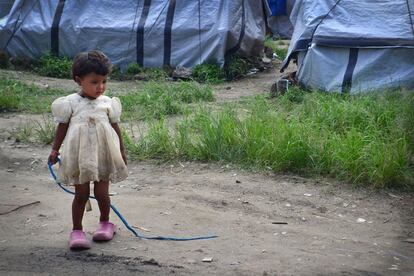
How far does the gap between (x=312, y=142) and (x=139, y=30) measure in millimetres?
7061

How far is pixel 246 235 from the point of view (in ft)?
13.5

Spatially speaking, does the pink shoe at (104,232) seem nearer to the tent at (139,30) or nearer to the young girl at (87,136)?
the young girl at (87,136)

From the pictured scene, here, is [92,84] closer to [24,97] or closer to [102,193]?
[102,193]

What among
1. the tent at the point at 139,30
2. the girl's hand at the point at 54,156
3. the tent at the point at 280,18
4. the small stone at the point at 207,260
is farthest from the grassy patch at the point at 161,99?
the tent at the point at 280,18

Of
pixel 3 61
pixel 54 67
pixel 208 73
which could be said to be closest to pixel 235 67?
pixel 208 73

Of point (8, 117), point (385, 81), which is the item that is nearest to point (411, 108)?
point (385, 81)

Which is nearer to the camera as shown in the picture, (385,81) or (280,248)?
(280,248)

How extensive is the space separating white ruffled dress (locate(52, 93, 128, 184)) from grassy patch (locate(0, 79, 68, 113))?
13.6 feet

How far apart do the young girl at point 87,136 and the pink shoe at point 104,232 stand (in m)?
0.09

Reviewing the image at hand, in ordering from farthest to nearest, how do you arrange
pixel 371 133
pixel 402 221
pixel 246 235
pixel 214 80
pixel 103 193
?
pixel 214 80, pixel 371 133, pixel 402 221, pixel 246 235, pixel 103 193

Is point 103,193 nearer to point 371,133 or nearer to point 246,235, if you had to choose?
point 246,235

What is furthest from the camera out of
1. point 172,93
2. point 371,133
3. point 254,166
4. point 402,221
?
point 172,93

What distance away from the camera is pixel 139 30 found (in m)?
12.0

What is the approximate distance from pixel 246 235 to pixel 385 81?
557cm
